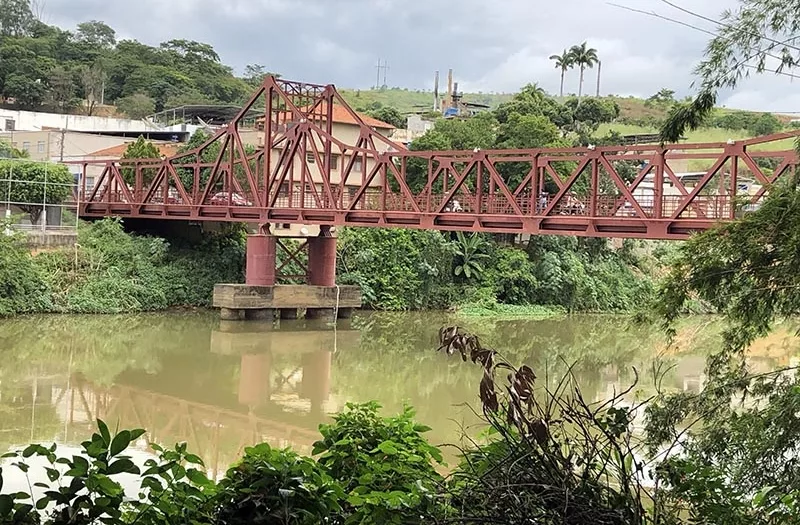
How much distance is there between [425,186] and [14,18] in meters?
63.9

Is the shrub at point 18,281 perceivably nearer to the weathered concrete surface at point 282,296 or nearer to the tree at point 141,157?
the weathered concrete surface at point 282,296

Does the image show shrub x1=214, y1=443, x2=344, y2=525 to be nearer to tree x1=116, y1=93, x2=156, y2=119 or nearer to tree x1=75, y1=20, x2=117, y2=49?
tree x1=116, y1=93, x2=156, y2=119

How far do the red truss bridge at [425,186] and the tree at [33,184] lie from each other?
1323 mm

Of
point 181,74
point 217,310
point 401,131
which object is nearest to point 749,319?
point 217,310

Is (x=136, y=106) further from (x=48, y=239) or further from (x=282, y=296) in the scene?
(x=282, y=296)

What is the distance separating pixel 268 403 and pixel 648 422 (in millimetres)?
8803

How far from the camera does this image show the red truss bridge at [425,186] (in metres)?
17.7

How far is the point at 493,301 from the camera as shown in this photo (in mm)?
30297

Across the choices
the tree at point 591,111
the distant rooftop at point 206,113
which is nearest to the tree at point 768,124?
the tree at point 591,111

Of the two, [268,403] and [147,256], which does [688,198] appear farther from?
[147,256]

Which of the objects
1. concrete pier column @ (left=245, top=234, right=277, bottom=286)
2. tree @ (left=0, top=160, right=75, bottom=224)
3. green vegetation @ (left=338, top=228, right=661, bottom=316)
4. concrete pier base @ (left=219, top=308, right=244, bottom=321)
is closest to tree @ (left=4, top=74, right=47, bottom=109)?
tree @ (left=0, top=160, right=75, bottom=224)

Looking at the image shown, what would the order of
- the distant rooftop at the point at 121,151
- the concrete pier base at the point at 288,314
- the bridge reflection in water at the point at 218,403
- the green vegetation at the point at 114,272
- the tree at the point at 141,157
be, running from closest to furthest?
the bridge reflection in water at the point at 218,403 < the green vegetation at the point at 114,272 < the concrete pier base at the point at 288,314 < the tree at the point at 141,157 < the distant rooftop at the point at 121,151

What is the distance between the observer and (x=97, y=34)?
81.6m

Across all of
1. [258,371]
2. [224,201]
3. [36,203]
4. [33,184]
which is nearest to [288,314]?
[224,201]
